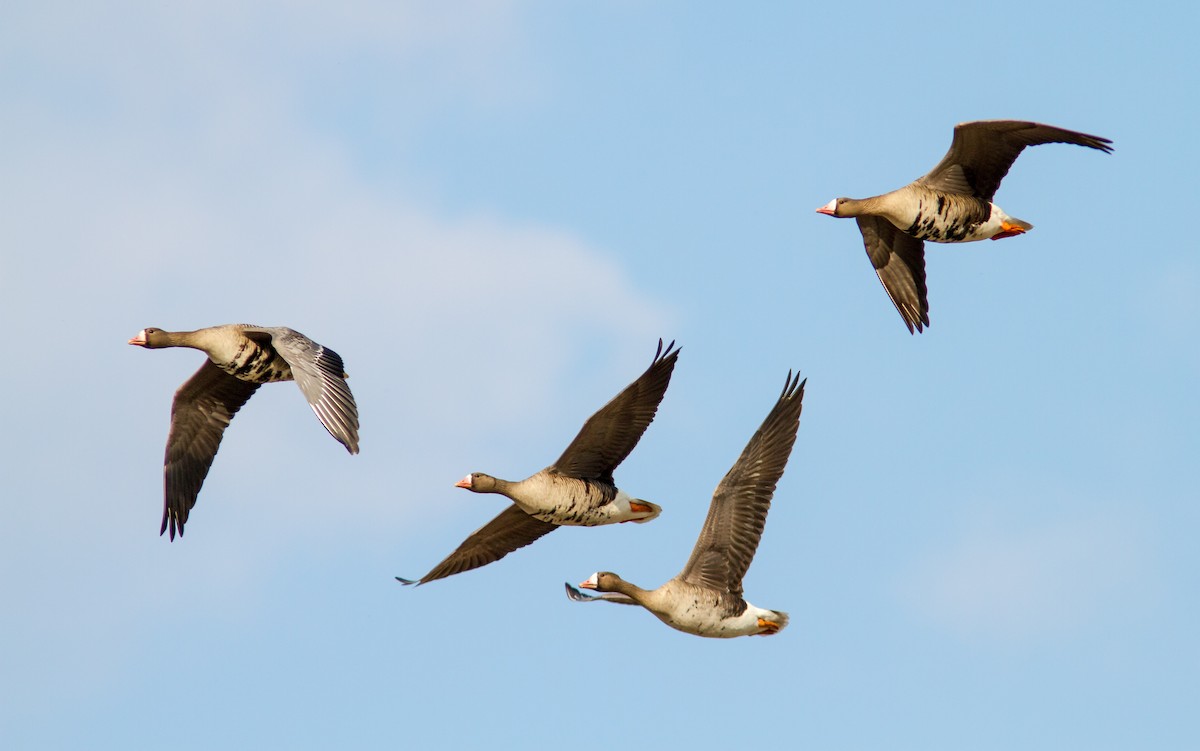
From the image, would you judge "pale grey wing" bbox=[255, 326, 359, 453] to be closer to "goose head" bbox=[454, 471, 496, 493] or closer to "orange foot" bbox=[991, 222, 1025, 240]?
"goose head" bbox=[454, 471, 496, 493]

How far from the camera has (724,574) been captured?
20250 mm

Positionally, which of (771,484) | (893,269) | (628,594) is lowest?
(628,594)

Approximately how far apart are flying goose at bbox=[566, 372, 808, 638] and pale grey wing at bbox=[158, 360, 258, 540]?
610 cm

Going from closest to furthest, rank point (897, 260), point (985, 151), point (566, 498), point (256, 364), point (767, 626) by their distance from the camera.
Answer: point (767, 626)
point (566, 498)
point (256, 364)
point (985, 151)
point (897, 260)

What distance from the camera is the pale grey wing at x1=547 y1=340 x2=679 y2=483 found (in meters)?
20.9

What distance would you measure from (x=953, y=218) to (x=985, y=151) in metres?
0.93

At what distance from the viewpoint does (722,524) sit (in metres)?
20.4

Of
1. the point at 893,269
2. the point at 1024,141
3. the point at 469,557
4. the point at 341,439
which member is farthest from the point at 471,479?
the point at 1024,141

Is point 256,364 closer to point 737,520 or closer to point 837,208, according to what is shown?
point 737,520

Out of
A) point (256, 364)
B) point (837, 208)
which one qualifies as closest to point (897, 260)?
point (837, 208)

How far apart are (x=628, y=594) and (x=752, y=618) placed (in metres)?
1.53

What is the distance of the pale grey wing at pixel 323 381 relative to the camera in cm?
1886

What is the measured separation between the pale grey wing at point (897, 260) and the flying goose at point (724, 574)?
379 cm

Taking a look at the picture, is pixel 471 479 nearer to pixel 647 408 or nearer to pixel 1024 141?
pixel 647 408
